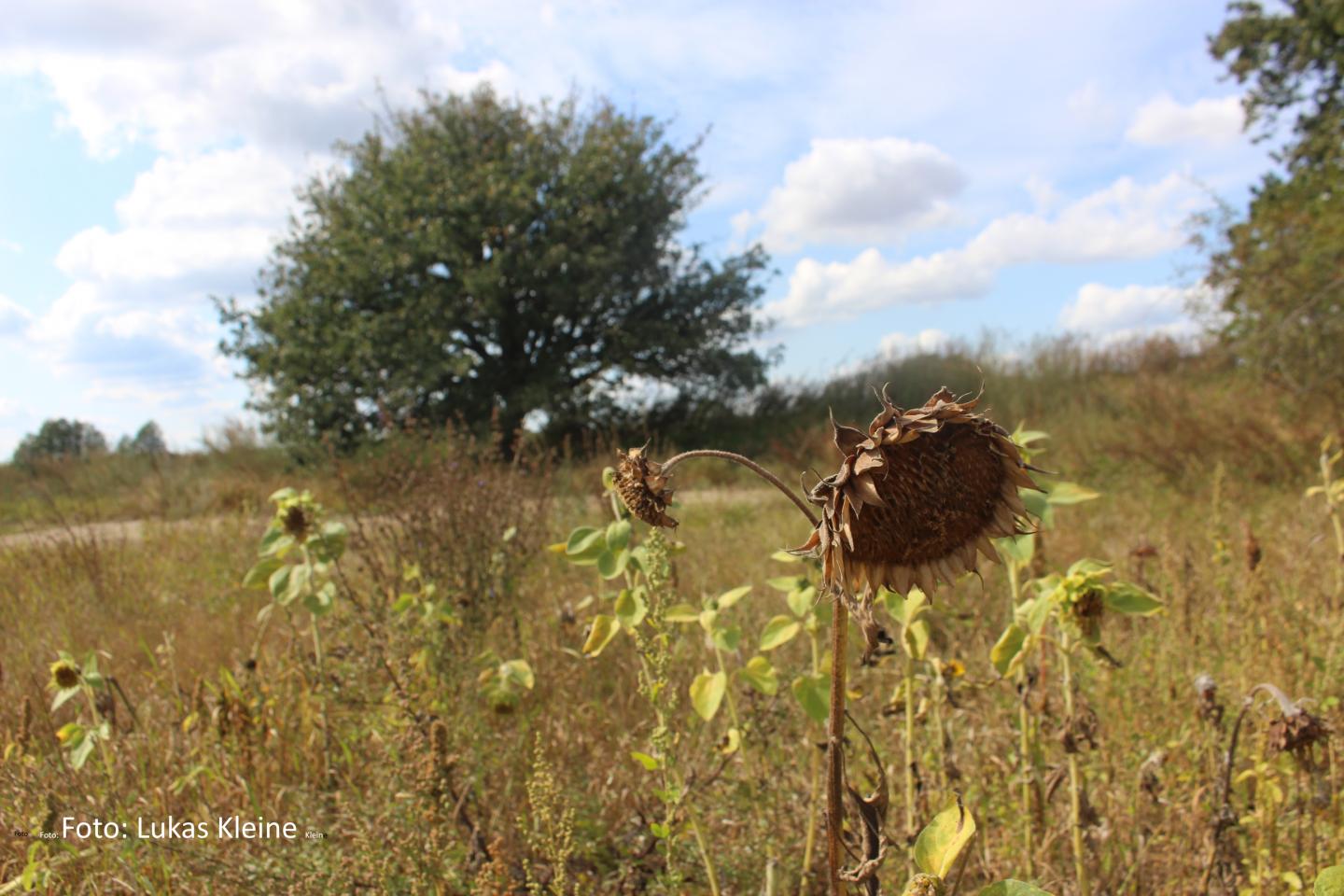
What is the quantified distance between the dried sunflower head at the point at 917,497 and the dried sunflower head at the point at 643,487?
0.71ft

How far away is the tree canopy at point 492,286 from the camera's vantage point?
12055 millimetres

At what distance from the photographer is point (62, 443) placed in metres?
15.8

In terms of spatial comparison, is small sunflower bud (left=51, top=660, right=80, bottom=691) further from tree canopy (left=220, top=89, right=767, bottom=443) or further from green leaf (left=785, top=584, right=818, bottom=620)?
tree canopy (left=220, top=89, right=767, bottom=443)

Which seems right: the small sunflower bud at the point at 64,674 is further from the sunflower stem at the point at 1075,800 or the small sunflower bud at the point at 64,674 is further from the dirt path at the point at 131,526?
the dirt path at the point at 131,526

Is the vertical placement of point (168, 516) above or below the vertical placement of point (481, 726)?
above

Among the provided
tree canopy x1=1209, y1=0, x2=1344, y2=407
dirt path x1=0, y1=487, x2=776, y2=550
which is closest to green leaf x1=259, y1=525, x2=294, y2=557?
dirt path x1=0, y1=487, x2=776, y2=550

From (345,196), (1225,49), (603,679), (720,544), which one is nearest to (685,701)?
(603,679)

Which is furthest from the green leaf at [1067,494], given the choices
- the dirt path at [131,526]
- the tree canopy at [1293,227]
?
the tree canopy at [1293,227]

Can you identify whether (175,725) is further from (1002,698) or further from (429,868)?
(1002,698)

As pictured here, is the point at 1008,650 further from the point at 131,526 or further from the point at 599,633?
the point at 131,526

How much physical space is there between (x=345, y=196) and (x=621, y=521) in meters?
13.3

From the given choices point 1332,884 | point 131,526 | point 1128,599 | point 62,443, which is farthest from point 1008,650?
point 62,443

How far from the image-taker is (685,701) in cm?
262

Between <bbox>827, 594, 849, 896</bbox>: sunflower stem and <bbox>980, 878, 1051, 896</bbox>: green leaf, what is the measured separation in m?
0.16
